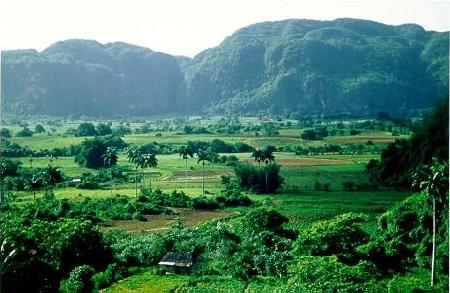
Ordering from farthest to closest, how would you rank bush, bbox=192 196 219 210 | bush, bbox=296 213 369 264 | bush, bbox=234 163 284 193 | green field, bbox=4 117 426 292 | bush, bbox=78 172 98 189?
1. bush, bbox=78 172 98 189
2. bush, bbox=234 163 284 193
3. bush, bbox=192 196 219 210
4. bush, bbox=296 213 369 264
5. green field, bbox=4 117 426 292

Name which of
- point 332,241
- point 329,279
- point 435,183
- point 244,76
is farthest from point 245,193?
point 244,76

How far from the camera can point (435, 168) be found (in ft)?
50.4

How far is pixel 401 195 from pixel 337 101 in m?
54.6

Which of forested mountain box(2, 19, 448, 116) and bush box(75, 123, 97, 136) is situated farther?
forested mountain box(2, 19, 448, 116)

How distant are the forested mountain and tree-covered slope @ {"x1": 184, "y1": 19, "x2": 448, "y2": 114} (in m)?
0.16

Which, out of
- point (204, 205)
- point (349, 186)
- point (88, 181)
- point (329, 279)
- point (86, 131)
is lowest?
point (204, 205)

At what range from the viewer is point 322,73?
87125 millimetres

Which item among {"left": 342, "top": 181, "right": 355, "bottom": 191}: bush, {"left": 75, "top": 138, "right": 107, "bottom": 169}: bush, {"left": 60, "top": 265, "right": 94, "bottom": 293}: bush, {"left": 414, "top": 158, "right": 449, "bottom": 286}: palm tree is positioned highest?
{"left": 414, "top": 158, "right": 449, "bottom": 286}: palm tree

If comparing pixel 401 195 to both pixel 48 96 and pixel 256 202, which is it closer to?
pixel 256 202

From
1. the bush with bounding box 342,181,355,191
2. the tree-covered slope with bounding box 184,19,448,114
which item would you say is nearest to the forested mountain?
the tree-covered slope with bounding box 184,19,448,114

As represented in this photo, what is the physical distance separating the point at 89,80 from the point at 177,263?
2906 inches

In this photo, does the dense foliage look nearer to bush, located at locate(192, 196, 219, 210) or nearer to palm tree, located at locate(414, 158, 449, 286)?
bush, located at locate(192, 196, 219, 210)

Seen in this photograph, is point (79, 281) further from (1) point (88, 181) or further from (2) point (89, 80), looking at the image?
(2) point (89, 80)

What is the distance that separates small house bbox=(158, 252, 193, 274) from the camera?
664 inches
